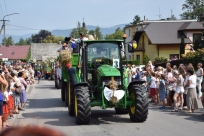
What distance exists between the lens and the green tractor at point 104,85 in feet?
36.7

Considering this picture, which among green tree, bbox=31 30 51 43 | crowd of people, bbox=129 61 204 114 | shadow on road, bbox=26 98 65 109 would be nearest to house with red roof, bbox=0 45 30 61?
green tree, bbox=31 30 51 43

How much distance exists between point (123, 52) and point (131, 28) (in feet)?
183

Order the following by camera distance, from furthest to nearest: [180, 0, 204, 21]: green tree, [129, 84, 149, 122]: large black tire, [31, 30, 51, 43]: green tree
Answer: [31, 30, 51, 43]: green tree < [180, 0, 204, 21]: green tree < [129, 84, 149, 122]: large black tire

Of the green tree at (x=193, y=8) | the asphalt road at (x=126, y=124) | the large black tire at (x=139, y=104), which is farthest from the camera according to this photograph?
the green tree at (x=193, y=8)

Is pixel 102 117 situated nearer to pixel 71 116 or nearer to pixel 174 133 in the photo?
pixel 71 116

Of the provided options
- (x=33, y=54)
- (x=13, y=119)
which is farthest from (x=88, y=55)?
(x=33, y=54)

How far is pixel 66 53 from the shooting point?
52.2 feet

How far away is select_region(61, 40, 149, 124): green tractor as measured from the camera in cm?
1118

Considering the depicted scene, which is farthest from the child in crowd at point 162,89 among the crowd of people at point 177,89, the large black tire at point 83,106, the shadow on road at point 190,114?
the large black tire at point 83,106

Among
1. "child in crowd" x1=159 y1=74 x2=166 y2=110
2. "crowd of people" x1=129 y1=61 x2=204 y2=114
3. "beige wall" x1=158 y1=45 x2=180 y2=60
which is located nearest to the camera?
"crowd of people" x1=129 y1=61 x2=204 y2=114

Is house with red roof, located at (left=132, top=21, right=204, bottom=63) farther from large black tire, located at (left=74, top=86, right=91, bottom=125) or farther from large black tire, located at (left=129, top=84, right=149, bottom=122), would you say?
large black tire, located at (left=74, top=86, right=91, bottom=125)

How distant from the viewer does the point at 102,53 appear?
12555 mm

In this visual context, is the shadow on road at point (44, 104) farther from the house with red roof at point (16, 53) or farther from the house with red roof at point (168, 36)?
the house with red roof at point (16, 53)

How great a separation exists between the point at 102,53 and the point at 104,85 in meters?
1.36
